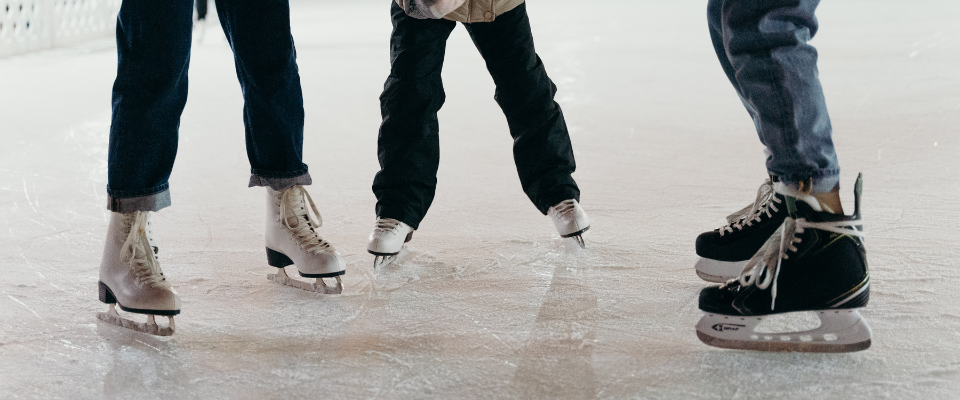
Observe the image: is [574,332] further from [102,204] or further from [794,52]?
[102,204]

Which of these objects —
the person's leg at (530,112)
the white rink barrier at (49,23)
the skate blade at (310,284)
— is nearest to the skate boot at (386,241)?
the skate blade at (310,284)

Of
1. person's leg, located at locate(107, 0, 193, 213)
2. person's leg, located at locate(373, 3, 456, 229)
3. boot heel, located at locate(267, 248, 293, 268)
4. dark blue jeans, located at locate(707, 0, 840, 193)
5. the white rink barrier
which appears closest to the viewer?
dark blue jeans, located at locate(707, 0, 840, 193)

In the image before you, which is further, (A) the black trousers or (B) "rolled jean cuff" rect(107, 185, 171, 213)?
(A) the black trousers

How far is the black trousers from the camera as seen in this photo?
1.51 metres

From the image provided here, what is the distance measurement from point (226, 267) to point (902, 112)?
2350 mm

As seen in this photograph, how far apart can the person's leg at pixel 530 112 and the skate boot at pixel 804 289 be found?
605 mm

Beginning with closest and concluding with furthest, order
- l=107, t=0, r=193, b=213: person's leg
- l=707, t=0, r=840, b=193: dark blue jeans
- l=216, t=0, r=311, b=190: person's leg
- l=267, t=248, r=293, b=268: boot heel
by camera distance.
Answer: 1. l=707, t=0, r=840, b=193: dark blue jeans
2. l=107, t=0, r=193, b=213: person's leg
3. l=216, t=0, r=311, b=190: person's leg
4. l=267, t=248, r=293, b=268: boot heel

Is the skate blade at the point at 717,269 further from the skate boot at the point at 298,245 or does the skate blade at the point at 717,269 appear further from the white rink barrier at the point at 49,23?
the white rink barrier at the point at 49,23

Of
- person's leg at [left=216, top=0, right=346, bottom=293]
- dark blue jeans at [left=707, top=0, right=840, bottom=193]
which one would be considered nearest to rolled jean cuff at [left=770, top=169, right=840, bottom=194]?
dark blue jeans at [left=707, top=0, right=840, bottom=193]

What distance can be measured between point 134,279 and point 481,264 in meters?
0.59

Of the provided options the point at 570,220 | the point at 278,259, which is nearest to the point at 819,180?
the point at 570,220

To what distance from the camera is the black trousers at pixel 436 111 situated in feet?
4.97

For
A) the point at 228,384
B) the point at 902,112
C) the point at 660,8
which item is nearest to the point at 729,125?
the point at 902,112

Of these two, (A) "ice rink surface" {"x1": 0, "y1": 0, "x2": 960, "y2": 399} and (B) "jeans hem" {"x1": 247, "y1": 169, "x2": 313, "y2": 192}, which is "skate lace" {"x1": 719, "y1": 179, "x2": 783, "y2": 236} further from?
(B) "jeans hem" {"x1": 247, "y1": 169, "x2": 313, "y2": 192}
